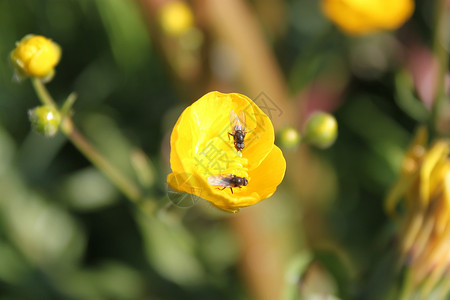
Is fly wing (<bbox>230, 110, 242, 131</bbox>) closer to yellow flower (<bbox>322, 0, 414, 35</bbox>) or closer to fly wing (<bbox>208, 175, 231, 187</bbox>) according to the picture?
fly wing (<bbox>208, 175, 231, 187</bbox>)

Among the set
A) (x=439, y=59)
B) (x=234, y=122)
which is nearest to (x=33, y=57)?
(x=234, y=122)

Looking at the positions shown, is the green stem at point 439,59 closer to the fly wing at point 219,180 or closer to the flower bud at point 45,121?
the fly wing at point 219,180

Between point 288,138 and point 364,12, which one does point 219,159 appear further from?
point 364,12

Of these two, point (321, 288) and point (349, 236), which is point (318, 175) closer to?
point (349, 236)

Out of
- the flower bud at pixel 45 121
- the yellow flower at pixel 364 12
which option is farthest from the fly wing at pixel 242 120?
the yellow flower at pixel 364 12

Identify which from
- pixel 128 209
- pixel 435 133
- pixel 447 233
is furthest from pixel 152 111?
pixel 447 233
